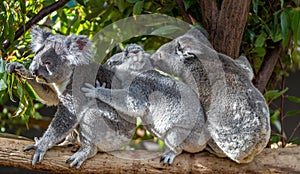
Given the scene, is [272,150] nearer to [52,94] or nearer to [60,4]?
[52,94]

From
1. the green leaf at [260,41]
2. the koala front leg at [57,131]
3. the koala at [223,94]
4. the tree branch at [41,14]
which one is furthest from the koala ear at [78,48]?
the green leaf at [260,41]

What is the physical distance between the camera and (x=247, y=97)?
6.50ft

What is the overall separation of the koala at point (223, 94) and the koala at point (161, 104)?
7 centimetres

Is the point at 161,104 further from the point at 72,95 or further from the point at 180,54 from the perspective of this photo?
the point at 72,95

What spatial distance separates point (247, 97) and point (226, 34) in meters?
0.41

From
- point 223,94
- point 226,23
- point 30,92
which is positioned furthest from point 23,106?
point 226,23

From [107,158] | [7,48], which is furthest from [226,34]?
[7,48]

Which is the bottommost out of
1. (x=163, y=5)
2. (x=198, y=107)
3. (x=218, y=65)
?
(x=198, y=107)

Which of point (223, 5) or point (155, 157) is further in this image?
point (223, 5)

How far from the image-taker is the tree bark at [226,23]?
2254 mm

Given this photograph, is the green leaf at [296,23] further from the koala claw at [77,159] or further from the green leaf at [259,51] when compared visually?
the koala claw at [77,159]

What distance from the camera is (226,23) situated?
2.27 m

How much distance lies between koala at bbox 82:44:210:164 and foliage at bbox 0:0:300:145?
14.0 inches

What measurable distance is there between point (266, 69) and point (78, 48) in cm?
106
